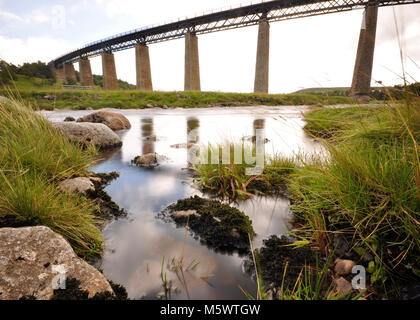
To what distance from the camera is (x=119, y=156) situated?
5.87 metres

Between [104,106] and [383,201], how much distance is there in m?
20.9

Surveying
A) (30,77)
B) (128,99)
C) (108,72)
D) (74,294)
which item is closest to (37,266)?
(74,294)

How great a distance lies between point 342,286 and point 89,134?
263 inches

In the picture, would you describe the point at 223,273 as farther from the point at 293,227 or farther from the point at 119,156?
the point at 119,156

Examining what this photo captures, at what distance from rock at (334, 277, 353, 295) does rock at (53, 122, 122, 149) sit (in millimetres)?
6081

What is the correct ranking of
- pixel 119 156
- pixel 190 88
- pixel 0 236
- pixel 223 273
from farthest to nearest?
pixel 190 88 → pixel 119 156 → pixel 223 273 → pixel 0 236

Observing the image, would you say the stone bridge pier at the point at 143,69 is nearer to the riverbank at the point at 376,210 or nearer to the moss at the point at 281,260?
the riverbank at the point at 376,210

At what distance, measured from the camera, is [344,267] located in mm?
1763

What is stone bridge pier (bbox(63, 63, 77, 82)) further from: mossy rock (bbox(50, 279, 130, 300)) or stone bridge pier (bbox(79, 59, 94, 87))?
mossy rock (bbox(50, 279, 130, 300))

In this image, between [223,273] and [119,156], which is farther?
[119,156]

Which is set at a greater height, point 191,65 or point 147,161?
point 191,65

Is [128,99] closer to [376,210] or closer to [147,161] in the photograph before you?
[147,161]
